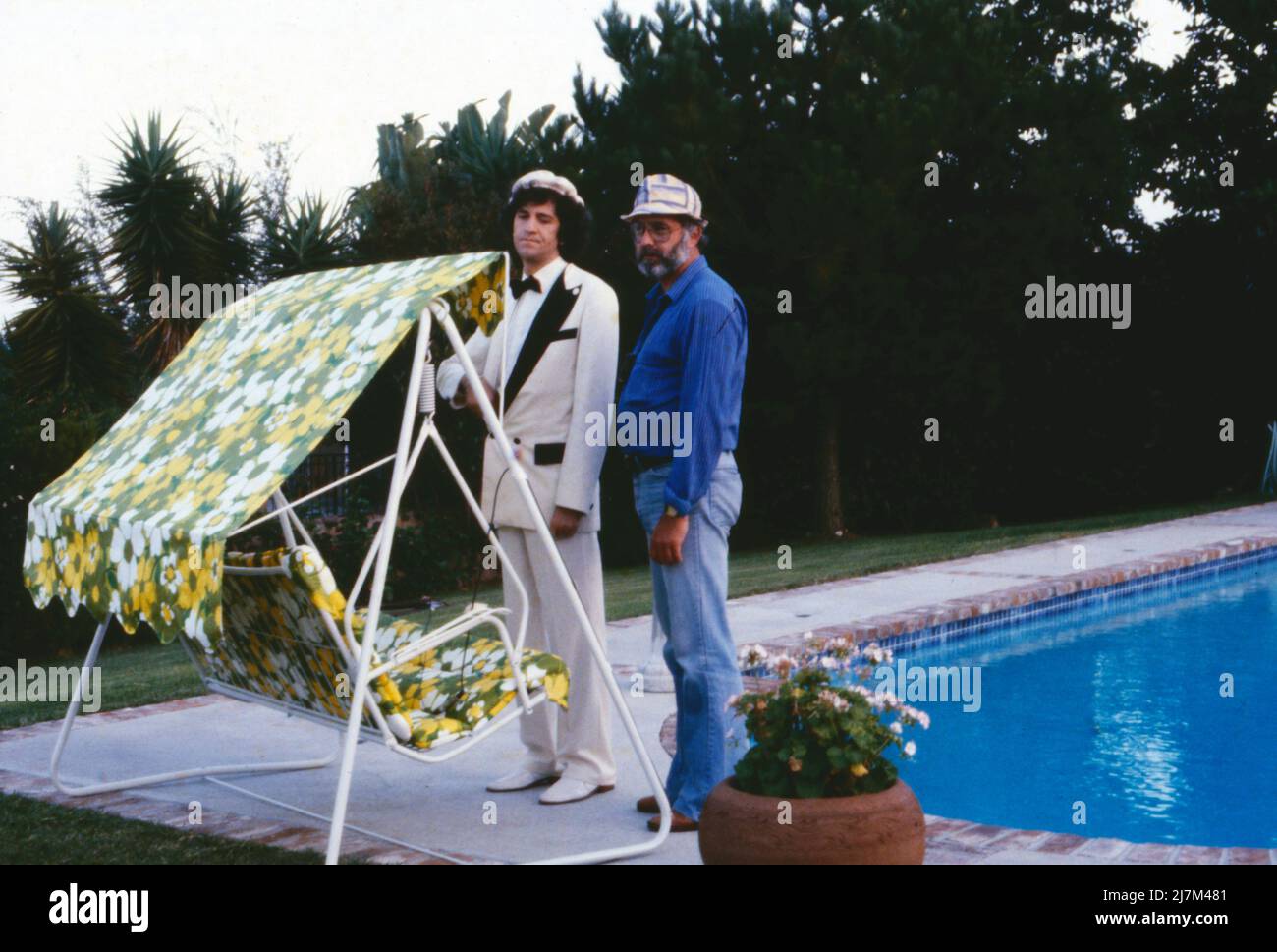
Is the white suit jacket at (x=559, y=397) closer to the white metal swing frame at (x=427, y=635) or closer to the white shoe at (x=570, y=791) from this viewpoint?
the white metal swing frame at (x=427, y=635)

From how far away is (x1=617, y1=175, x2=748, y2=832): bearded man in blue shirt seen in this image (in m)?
4.16

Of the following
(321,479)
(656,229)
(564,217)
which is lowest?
Answer: (321,479)

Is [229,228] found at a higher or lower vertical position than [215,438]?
higher

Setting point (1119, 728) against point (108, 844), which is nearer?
point (108, 844)

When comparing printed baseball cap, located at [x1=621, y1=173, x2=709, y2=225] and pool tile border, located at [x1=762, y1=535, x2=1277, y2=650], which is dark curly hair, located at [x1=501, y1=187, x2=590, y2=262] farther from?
pool tile border, located at [x1=762, y1=535, x2=1277, y2=650]

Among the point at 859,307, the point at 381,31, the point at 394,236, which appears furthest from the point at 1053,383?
the point at 381,31

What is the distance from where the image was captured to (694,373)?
4168mm

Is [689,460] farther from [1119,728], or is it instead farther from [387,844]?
[1119,728]

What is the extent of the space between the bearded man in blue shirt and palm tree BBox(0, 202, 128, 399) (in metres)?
11.0

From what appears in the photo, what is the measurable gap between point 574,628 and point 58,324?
11161 millimetres

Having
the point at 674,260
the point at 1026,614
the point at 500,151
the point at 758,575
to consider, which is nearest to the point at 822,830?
the point at 674,260
